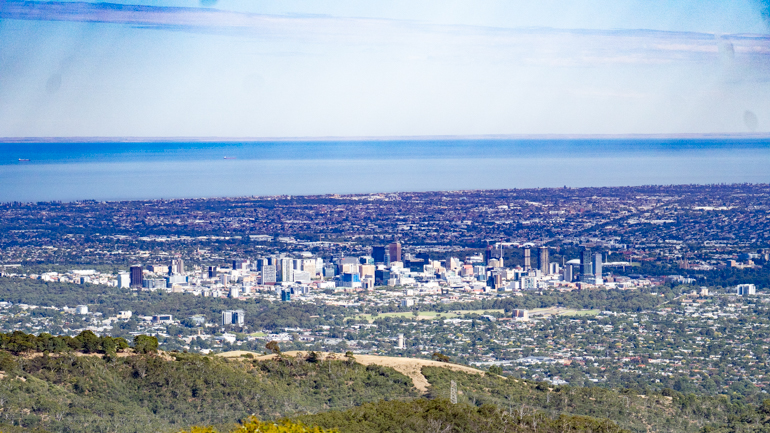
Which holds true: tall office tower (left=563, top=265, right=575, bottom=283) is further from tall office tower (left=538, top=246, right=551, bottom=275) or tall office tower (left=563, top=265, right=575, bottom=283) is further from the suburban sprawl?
tall office tower (left=538, top=246, right=551, bottom=275)

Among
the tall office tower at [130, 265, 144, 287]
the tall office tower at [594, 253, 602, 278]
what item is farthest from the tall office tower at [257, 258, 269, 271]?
the tall office tower at [594, 253, 602, 278]

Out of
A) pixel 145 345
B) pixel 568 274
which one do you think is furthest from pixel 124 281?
pixel 145 345

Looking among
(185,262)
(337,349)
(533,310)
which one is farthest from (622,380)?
(185,262)

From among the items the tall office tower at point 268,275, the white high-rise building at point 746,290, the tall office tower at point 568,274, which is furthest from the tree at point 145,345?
the white high-rise building at point 746,290

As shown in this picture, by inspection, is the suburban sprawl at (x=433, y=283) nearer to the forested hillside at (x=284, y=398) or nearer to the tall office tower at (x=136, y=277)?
the tall office tower at (x=136, y=277)

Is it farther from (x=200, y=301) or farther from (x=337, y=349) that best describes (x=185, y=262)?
(x=337, y=349)

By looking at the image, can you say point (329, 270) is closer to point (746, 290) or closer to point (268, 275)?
point (268, 275)

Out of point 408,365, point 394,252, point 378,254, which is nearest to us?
point 408,365
